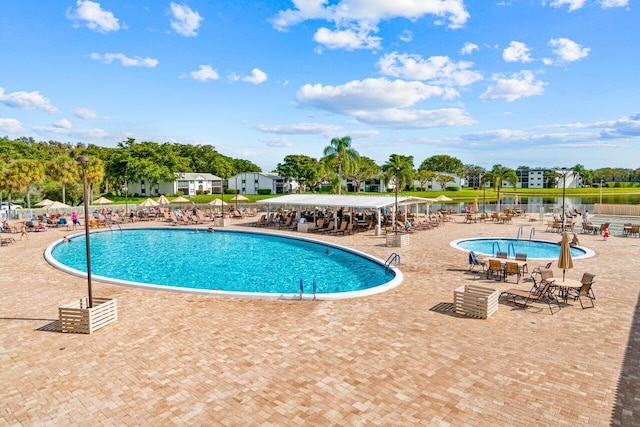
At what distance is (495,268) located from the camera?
508 inches

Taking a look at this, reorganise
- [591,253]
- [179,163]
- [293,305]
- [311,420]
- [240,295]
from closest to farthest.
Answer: [311,420], [293,305], [240,295], [591,253], [179,163]

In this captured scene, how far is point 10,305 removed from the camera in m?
10.4

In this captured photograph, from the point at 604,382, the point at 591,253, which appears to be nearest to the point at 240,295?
the point at 604,382

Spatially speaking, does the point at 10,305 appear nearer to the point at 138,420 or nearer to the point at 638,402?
the point at 138,420

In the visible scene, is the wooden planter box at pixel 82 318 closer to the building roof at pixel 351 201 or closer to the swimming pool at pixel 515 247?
the swimming pool at pixel 515 247

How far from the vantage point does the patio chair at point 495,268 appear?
12795 millimetres

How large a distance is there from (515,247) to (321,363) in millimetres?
17125

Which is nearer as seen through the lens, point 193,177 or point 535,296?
point 535,296

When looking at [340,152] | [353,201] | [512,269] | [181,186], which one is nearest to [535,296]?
[512,269]

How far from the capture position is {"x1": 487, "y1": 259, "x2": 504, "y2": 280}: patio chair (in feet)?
42.0

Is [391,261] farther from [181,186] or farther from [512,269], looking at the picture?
[181,186]

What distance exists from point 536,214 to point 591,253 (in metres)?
19.0

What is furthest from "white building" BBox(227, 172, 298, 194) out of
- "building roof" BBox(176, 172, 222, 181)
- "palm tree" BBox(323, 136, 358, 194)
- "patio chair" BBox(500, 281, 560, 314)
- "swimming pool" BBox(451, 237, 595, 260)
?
"patio chair" BBox(500, 281, 560, 314)

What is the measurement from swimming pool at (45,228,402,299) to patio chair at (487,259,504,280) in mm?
2920
